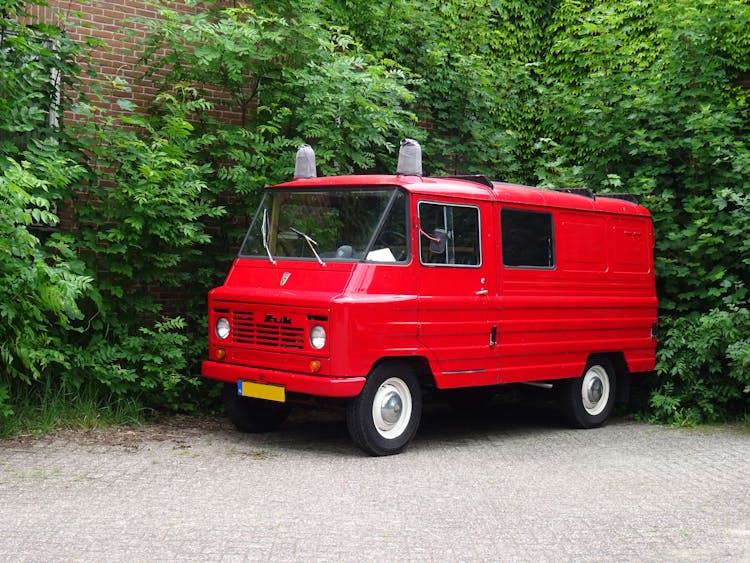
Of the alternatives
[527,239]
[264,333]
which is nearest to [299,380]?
[264,333]

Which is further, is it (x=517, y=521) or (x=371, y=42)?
(x=371, y=42)

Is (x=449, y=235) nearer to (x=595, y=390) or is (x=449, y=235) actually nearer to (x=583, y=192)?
(x=583, y=192)

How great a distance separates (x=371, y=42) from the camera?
12758 millimetres

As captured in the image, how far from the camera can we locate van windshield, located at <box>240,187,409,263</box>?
8594 millimetres

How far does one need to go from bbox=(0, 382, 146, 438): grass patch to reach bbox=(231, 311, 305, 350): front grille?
1533 mm

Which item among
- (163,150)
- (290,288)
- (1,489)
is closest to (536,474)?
(290,288)

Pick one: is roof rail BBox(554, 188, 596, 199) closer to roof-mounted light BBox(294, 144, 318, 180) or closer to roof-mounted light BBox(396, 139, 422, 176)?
roof-mounted light BBox(396, 139, 422, 176)

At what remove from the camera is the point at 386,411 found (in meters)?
8.57

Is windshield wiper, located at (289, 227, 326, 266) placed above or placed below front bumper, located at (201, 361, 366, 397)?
above

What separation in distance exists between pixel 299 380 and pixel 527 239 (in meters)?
2.86

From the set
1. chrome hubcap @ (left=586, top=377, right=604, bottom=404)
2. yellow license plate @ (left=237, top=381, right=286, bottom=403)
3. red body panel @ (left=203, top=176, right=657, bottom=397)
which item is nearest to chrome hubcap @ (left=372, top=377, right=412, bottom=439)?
red body panel @ (left=203, top=176, right=657, bottom=397)

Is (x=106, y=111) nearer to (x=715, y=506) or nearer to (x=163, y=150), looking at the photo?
(x=163, y=150)

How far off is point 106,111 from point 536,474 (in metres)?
5.74

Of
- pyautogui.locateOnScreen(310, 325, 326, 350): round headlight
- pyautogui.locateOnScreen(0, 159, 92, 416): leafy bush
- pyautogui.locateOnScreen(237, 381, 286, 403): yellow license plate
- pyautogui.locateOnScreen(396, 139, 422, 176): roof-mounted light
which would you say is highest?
pyautogui.locateOnScreen(396, 139, 422, 176): roof-mounted light
